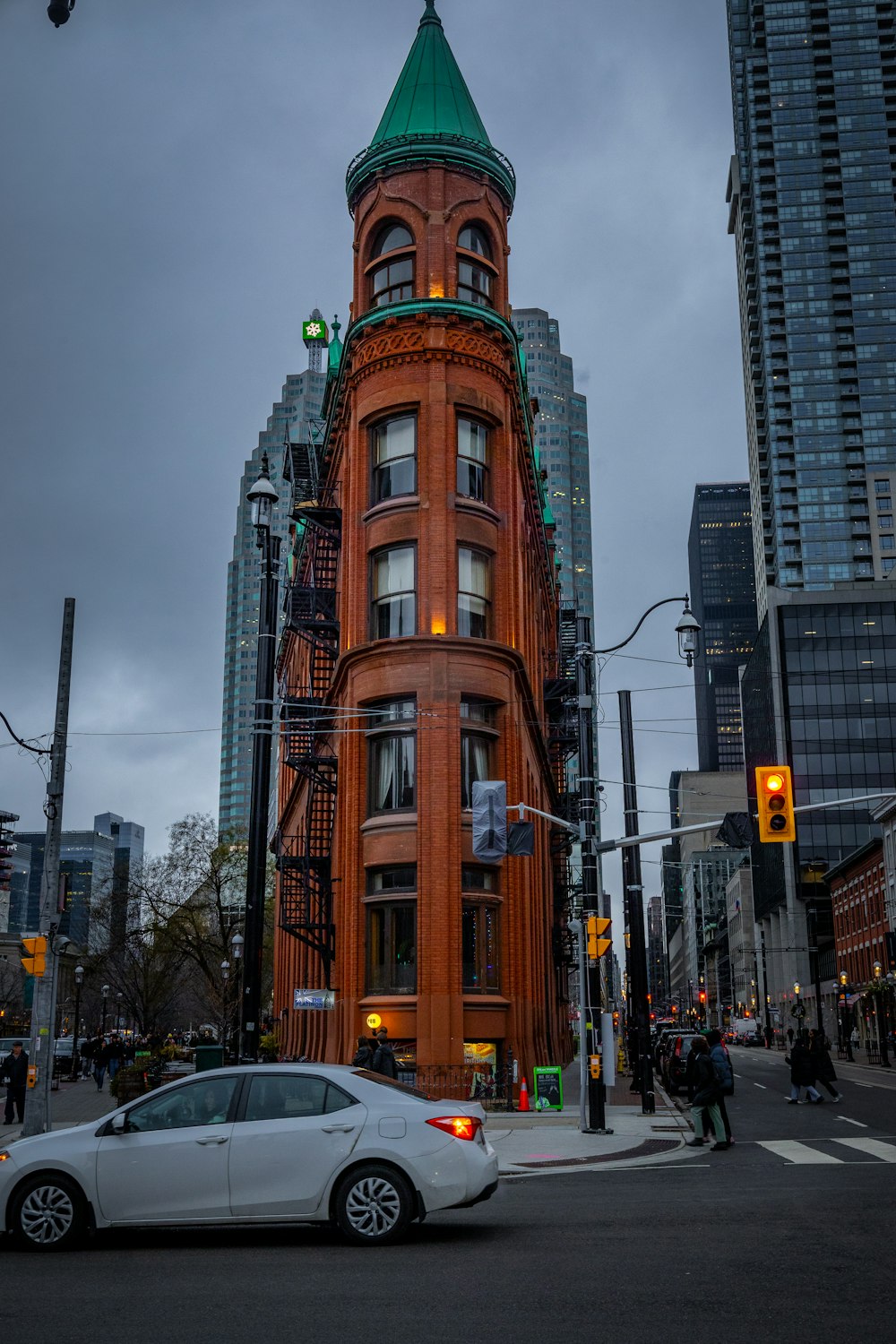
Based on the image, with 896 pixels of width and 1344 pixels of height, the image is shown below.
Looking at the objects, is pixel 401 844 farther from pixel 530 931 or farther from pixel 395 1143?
pixel 395 1143

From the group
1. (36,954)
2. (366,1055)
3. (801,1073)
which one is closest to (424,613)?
(36,954)

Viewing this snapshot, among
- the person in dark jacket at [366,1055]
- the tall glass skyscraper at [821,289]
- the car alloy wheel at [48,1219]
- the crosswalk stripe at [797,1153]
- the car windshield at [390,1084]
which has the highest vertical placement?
the tall glass skyscraper at [821,289]

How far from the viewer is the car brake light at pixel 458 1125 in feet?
35.0

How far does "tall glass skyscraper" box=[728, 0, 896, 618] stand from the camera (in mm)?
161625

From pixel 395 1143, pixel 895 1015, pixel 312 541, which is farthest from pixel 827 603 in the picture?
pixel 395 1143

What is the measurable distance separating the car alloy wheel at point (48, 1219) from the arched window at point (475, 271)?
28.6 m

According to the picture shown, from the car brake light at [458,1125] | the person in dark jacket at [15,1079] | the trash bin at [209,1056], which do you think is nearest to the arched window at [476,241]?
the trash bin at [209,1056]

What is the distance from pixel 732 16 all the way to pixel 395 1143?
210846 millimetres

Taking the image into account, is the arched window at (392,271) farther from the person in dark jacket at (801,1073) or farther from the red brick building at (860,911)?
the red brick building at (860,911)

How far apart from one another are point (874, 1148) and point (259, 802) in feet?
36.6

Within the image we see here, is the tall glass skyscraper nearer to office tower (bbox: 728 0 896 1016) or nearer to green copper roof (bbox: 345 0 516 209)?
office tower (bbox: 728 0 896 1016)

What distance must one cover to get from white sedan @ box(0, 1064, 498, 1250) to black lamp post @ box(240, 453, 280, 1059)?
396 inches

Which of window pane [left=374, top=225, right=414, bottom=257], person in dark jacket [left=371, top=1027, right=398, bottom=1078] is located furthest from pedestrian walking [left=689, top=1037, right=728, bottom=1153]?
window pane [left=374, top=225, right=414, bottom=257]

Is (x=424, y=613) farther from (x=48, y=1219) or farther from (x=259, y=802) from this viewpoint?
(x=48, y=1219)
